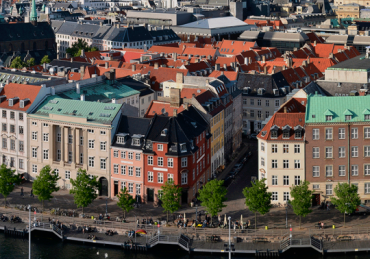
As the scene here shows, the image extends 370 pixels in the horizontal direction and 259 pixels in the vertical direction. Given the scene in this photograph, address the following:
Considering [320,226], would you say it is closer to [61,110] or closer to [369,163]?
[369,163]

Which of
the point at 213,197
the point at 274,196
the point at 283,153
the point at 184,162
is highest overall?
the point at 283,153

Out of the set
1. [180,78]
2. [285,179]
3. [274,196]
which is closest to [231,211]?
[274,196]

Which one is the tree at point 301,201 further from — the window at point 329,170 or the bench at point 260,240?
the window at point 329,170

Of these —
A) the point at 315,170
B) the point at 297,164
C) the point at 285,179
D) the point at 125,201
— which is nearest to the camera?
the point at 125,201

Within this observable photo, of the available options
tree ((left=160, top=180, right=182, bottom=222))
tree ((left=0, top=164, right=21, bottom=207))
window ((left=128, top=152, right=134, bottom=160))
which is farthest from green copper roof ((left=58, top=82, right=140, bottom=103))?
tree ((left=160, top=180, right=182, bottom=222))

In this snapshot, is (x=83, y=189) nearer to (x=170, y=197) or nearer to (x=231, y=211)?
(x=170, y=197)

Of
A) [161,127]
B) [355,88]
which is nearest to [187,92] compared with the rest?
[161,127]
